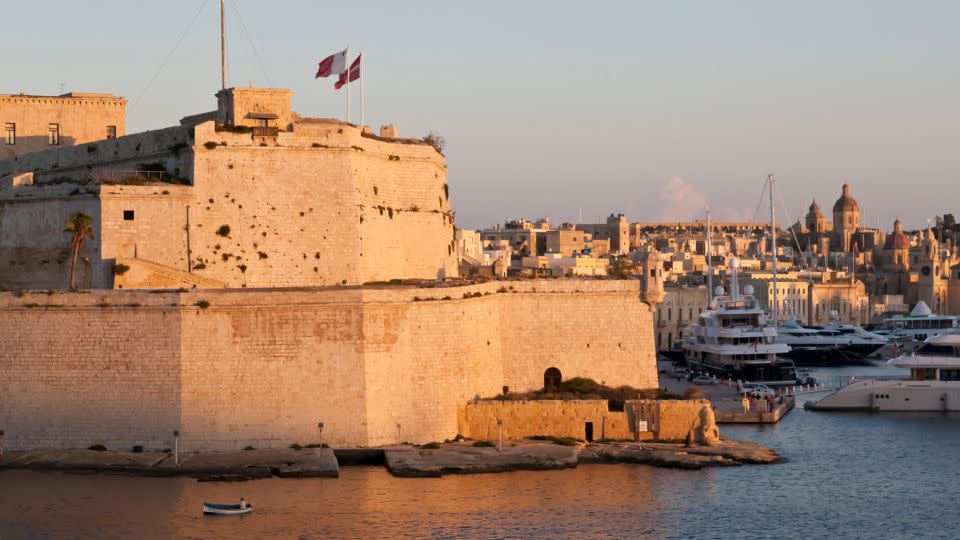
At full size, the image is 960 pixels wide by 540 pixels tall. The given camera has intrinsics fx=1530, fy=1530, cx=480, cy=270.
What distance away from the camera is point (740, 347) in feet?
201

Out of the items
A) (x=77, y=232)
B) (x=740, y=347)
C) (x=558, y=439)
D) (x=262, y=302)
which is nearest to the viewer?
(x=262, y=302)

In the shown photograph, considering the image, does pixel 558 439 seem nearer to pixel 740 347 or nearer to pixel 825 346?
pixel 740 347

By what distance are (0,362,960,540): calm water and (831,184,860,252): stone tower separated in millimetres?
113234

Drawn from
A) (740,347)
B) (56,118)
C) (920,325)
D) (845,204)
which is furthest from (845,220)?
(56,118)

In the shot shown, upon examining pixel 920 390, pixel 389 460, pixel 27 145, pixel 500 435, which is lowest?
pixel 389 460

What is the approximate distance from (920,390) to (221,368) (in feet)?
89.6

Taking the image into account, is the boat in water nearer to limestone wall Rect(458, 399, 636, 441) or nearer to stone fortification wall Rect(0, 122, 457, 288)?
limestone wall Rect(458, 399, 636, 441)

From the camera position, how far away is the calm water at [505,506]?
2770 cm

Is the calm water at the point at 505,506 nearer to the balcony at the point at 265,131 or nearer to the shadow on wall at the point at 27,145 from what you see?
the balcony at the point at 265,131

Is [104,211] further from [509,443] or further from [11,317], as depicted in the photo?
[509,443]

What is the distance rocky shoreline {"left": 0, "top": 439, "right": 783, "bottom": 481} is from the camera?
3039 cm

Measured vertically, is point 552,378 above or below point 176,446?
above

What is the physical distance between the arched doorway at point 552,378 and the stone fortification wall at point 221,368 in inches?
181

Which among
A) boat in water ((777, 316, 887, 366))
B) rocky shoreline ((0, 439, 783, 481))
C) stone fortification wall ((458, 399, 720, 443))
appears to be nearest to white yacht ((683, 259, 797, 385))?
boat in water ((777, 316, 887, 366))
